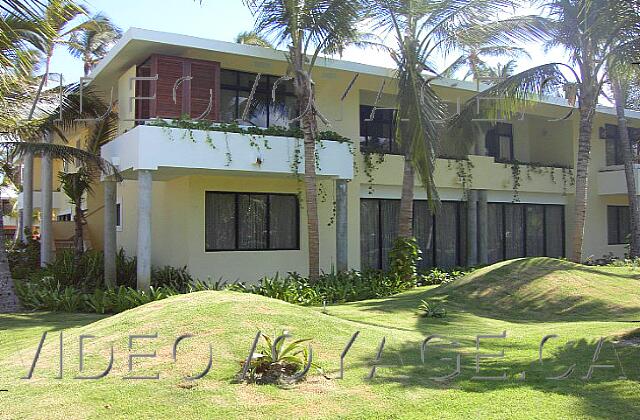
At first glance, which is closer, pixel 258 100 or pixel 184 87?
pixel 184 87

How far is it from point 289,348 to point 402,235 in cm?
1067

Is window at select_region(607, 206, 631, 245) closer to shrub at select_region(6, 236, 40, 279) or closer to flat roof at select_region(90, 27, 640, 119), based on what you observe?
flat roof at select_region(90, 27, 640, 119)

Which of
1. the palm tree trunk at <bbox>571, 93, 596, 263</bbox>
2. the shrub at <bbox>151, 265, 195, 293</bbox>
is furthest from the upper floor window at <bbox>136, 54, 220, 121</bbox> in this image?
the palm tree trunk at <bbox>571, 93, 596, 263</bbox>

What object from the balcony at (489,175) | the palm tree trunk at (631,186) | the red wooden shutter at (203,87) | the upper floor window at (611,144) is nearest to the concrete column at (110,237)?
the red wooden shutter at (203,87)

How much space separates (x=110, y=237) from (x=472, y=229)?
439 inches

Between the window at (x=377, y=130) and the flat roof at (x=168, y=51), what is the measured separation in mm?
1985

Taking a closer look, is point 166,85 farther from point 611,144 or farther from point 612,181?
point 611,144

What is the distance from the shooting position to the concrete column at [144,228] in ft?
43.6

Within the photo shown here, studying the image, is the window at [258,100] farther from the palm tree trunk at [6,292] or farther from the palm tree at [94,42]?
the palm tree at [94,42]

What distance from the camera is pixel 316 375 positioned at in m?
6.17

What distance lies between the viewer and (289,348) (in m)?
6.16

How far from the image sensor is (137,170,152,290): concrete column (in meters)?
13.3

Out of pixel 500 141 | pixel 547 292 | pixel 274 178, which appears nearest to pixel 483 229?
pixel 500 141

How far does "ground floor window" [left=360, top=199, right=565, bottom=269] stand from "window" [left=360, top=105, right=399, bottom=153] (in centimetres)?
184
